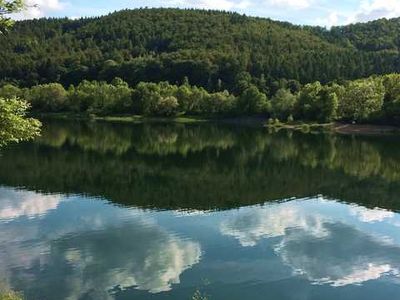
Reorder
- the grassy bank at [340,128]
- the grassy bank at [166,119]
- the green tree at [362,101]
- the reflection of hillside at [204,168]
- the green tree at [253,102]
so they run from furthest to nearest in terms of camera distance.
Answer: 1. the grassy bank at [166,119]
2. the green tree at [253,102]
3. the green tree at [362,101]
4. the grassy bank at [340,128]
5. the reflection of hillside at [204,168]

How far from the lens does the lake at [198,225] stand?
92.2 feet

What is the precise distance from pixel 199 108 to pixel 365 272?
129 meters

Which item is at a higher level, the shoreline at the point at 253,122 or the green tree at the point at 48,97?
the green tree at the point at 48,97

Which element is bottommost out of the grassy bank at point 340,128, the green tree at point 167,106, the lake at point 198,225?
the lake at point 198,225

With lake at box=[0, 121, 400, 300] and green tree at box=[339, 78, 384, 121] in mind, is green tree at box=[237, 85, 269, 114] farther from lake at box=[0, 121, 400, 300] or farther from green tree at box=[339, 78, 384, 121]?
lake at box=[0, 121, 400, 300]

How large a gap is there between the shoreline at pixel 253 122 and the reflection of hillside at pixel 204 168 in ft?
60.6

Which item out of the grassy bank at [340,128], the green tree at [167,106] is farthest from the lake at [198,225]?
the green tree at [167,106]

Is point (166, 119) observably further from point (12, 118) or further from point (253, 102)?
point (12, 118)

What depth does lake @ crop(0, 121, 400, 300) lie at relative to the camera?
28.1 metres

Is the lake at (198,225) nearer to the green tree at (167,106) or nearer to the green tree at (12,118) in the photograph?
the green tree at (12,118)

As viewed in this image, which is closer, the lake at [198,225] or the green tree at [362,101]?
the lake at [198,225]

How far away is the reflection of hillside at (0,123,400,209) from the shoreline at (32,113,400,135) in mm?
18468

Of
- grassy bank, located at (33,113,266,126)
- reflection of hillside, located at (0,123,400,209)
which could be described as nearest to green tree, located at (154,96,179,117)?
grassy bank, located at (33,113,266,126)

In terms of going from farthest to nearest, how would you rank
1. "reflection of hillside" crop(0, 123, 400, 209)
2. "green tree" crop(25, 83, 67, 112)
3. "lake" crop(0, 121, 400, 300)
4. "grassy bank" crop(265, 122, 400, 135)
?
1. "green tree" crop(25, 83, 67, 112)
2. "grassy bank" crop(265, 122, 400, 135)
3. "reflection of hillside" crop(0, 123, 400, 209)
4. "lake" crop(0, 121, 400, 300)
